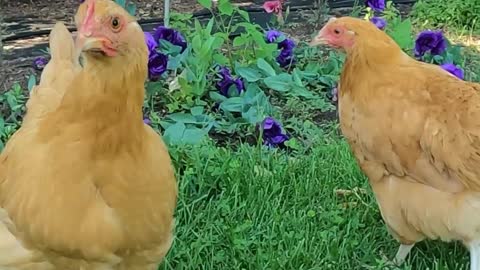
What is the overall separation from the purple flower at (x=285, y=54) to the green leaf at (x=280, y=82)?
158 millimetres

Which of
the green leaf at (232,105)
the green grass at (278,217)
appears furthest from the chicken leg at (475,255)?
the green leaf at (232,105)

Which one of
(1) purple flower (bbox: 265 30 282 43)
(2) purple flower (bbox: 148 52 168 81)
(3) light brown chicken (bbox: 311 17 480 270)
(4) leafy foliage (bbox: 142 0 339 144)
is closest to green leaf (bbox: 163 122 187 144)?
(4) leafy foliage (bbox: 142 0 339 144)

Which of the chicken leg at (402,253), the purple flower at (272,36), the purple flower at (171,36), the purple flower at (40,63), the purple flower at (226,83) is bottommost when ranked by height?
the chicken leg at (402,253)

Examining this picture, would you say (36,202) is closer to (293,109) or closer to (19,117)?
(19,117)

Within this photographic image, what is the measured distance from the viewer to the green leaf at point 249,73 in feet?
15.3

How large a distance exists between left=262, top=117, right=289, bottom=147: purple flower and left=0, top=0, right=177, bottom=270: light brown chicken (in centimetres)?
139

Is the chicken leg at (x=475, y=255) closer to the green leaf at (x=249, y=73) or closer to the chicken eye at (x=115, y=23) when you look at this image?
the chicken eye at (x=115, y=23)

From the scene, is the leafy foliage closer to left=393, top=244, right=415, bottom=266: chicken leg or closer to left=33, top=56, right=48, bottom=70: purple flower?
left=33, top=56, right=48, bottom=70: purple flower

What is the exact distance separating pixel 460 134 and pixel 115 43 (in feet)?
4.25

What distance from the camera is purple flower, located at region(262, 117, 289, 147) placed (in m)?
4.21

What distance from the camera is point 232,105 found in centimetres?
445

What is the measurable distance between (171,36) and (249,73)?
1.37 feet

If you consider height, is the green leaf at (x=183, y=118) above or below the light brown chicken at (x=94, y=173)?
below

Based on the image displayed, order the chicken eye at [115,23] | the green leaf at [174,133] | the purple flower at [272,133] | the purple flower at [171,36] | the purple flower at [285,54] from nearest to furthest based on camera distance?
1. the chicken eye at [115,23]
2. the green leaf at [174,133]
3. the purple flower at [272,133]
4. the purple flower at [171,36]
5. the purple flower at [285,54]
